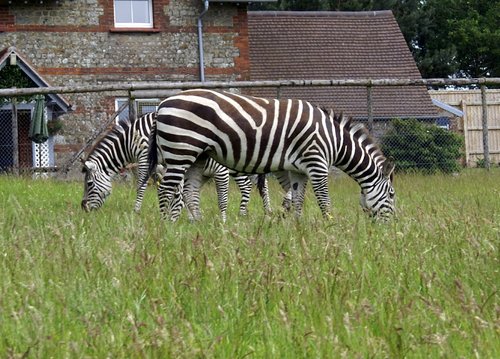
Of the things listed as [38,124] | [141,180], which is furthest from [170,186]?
[38,124]

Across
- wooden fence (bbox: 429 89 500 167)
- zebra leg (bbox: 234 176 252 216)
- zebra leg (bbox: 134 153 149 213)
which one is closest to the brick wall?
wooden fence (bbox: 429 89 500 167)

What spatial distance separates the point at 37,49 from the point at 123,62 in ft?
7.78

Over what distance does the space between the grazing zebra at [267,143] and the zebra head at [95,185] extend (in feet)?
10.3

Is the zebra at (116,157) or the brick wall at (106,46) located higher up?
the brick wall at (106,46)

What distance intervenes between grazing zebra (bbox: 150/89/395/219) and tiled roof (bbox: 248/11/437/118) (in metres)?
17.2

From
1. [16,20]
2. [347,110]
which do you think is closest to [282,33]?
[347,110]

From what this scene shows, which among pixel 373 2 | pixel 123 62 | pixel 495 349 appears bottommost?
pixel 495 349

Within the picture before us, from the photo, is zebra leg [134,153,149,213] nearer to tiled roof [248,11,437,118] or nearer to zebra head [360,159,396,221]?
zebra head [360,159,396,221]

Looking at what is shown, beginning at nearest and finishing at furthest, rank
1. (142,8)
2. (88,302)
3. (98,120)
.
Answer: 1. (88,302)
2. (98,120)
3. (142,8)

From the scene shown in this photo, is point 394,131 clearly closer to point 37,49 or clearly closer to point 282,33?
point 37,49

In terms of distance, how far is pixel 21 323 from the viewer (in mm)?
4309

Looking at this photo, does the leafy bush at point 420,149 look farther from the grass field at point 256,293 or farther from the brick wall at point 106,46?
the grass field at point 256,293

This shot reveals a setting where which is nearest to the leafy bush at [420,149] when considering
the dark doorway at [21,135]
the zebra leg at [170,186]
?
the dark doorway at [21,135]

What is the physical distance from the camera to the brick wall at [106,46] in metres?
27.3
